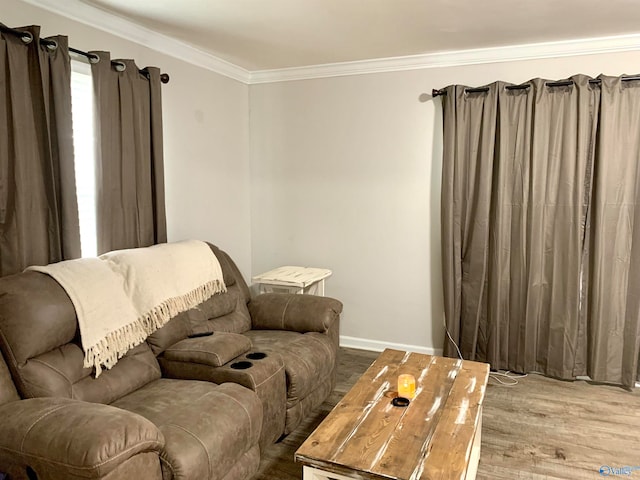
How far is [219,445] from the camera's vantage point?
6.71ft

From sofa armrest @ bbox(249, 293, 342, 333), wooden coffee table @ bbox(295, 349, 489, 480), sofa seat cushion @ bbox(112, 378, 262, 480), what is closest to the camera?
wooden coffee table @ bbox(295, 349, 489, 480)

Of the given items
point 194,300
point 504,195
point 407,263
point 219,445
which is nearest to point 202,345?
point 194,300

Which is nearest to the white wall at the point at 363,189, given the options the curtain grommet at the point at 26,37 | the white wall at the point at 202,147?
the white wall at the point at 202,147

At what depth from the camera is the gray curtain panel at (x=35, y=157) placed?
7.88 feet

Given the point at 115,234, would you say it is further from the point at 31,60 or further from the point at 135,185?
the point at 31,60

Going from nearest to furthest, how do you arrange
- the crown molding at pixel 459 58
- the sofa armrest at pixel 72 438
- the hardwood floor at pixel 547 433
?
1. the sofa armrest at pixel 72 438
2. the hardwood floor at pixel 547 433
3. the crown molding at pixel 459 58

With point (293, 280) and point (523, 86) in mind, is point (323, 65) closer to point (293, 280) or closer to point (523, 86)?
point (523, 86)

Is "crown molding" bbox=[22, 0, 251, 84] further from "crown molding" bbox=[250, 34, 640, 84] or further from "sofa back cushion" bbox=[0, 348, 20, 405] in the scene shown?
"sofa back cushion" bbox=[0, 348, 20, 405]

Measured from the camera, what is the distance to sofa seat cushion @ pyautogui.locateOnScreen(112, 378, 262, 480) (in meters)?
1.92

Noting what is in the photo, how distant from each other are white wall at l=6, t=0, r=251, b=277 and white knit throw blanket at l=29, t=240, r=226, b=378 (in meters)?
0.61

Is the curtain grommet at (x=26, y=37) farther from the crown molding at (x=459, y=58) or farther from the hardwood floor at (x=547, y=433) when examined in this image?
the hardwood floor at (x=547, y=433)

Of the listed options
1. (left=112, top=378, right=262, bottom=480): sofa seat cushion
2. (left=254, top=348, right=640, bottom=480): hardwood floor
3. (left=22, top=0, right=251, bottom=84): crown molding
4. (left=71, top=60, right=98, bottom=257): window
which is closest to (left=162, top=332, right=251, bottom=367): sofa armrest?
(left=112, top=378, right=262, bottom=480): sofa seat cushion

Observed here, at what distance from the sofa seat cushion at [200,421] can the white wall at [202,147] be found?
1.55 m

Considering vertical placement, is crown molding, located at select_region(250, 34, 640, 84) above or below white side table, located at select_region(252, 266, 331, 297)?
above
